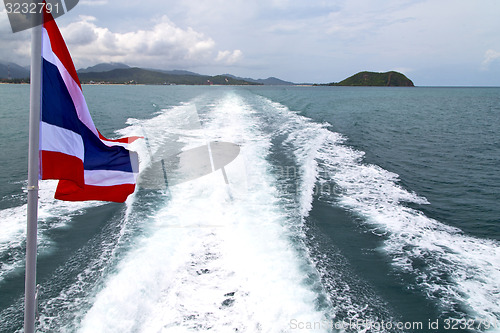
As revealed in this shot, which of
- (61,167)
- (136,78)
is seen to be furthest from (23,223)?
(136,78)

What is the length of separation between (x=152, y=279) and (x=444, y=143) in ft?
62.1

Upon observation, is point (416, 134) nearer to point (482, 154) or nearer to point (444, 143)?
point (444, 143)

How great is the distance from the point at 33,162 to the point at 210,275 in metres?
3.59

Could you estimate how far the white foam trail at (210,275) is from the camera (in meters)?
4.27

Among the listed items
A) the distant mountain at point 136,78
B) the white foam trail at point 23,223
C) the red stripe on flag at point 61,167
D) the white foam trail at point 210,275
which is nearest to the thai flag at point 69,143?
the red stripe on flag at point 61,167

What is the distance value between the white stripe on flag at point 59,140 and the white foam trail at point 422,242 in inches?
232

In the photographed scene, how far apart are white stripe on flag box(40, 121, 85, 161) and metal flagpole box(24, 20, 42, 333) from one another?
332 millimetres

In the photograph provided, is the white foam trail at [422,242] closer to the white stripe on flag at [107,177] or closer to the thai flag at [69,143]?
the white stripe on flag at [107,177]

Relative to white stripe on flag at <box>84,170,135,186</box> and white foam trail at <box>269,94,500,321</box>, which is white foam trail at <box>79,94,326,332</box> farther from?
white foam trail at <box>269,94,500,321</box>

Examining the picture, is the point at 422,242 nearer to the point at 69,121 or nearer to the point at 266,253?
the point at 266,253

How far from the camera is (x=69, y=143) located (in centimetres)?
295

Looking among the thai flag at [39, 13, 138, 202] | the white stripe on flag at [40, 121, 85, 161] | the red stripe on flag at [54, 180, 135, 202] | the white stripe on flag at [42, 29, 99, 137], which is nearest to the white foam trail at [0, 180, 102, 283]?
the red stripe on flag at [54, 180, 135, 202]

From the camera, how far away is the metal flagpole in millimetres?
2312

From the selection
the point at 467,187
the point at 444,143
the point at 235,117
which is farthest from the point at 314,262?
the point at 235,117
